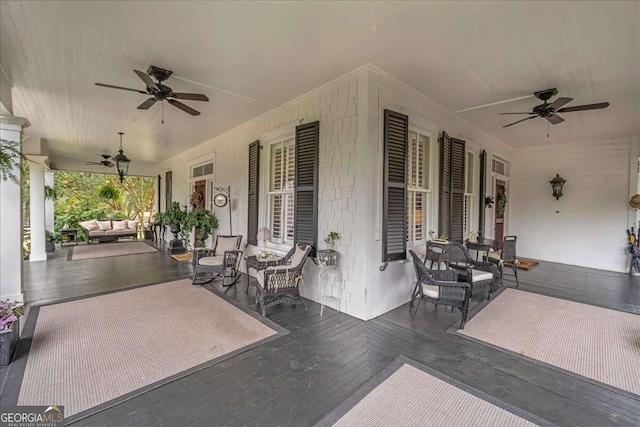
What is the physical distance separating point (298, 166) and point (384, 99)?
5.34 feet

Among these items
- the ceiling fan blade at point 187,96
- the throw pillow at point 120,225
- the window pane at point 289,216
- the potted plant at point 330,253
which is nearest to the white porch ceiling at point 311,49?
the ceiling fan blade at point 187,96

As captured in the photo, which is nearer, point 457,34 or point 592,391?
point 592,391

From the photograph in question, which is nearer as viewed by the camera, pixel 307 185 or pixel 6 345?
pixel 6 345

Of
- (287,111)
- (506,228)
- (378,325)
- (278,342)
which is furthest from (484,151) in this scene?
(278,342)

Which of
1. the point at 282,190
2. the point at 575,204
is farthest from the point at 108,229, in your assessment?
the point at 575,204

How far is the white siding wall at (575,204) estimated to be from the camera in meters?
6.40

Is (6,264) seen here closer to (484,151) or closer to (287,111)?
(287,111)

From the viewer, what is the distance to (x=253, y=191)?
541 cm

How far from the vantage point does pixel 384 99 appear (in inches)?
143

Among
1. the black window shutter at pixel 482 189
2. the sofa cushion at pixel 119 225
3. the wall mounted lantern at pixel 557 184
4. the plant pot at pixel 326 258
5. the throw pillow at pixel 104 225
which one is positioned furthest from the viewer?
the sofa cushion at pixel 119 225

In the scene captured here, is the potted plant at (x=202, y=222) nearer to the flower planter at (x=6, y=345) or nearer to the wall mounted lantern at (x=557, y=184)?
the flower planter at (x=6, y=345)

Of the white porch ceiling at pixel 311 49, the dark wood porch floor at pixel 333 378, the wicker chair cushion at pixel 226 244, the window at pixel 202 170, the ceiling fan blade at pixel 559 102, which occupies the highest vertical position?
the white porch ceiling at pixel 311 49

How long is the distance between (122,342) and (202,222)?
14.0ft

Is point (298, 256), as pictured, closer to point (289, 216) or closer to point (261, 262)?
point (261, 262)
